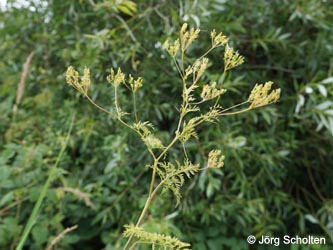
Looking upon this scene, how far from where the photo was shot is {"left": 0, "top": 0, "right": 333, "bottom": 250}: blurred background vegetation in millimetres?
1509

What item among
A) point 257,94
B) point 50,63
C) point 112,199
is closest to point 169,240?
point 257,94

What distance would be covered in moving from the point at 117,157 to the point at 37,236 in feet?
1.09

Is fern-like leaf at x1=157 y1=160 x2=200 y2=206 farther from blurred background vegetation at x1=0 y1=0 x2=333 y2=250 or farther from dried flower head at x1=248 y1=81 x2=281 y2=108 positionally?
blurred background vegetation at x1=0 y1=0 x2=333 y2=250

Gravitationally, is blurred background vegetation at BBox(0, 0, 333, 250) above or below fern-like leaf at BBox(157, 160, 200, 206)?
below

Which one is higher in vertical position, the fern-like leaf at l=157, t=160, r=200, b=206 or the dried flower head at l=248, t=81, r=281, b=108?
the dried flower head at l=248, t=81, r=281, b=108

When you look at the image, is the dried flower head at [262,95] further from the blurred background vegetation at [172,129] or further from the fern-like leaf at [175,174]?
the blurred background vegetation at [172,129]

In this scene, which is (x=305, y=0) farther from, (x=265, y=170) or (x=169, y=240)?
(x=169, y=240)

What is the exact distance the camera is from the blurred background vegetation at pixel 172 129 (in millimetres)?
1509

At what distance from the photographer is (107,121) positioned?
165 cm

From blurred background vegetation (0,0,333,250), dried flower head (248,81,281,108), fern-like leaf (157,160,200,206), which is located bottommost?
blurred background vegetation (0,0,333,250)

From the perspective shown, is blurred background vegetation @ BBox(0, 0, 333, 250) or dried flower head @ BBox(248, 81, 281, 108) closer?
dried flower head @ BBox(248, 81, 281, 108)

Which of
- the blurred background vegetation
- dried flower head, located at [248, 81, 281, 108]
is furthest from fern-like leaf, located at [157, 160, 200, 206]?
the blurred background vegetation

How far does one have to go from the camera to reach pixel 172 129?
1665 mm

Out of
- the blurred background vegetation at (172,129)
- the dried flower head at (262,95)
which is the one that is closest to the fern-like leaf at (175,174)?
the dried flower head at (262,95)
